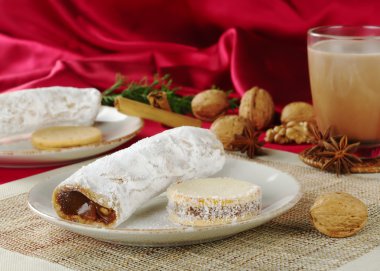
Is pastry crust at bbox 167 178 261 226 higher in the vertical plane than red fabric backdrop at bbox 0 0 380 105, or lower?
lower

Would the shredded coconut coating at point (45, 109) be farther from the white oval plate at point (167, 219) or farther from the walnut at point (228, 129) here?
the white oval plate at point (167, 219)

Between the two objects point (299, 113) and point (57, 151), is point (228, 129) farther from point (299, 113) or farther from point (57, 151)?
point (57, 151)

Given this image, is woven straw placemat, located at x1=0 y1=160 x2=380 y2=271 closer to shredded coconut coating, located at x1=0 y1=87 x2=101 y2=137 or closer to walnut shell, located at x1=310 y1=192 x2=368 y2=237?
walnut shell, located at x1=310 y1=192 x2=368 y2=237

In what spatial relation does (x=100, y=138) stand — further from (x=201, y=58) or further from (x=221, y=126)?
(x=201, y=58)

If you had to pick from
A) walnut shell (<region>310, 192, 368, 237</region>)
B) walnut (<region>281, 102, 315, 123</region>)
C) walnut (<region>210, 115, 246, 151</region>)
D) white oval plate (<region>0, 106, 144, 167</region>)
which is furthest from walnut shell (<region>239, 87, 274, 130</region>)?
walnut shell (<region>310, 192, 368, 237</region>)

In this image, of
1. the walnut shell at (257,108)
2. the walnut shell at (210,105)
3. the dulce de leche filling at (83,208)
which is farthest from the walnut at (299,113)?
the dulce de leche filling at (83,208)

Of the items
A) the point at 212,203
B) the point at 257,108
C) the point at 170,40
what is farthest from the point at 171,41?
the point at 212,203

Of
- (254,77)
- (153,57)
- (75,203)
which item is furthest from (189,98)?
(75,203)
